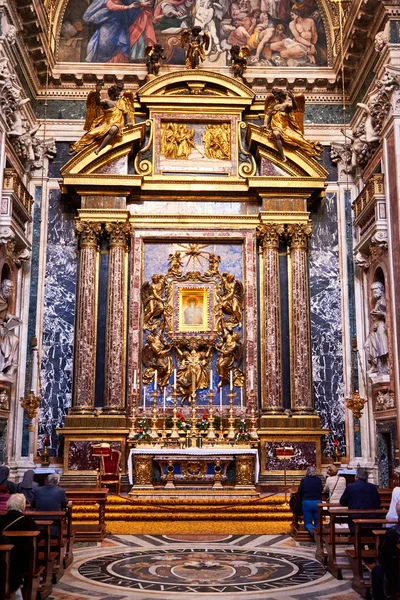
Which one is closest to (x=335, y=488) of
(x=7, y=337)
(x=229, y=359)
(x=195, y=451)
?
(x=195, y=451)

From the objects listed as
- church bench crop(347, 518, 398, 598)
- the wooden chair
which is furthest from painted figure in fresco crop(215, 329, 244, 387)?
church bench crop(347, 518, 398, 598)

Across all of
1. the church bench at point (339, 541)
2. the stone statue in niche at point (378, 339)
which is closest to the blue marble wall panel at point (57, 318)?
the stone statue in niche at point (378, 339)

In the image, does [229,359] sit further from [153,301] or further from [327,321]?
[327,321]

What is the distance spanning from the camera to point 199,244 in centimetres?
1778

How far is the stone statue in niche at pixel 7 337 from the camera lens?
1510 cm

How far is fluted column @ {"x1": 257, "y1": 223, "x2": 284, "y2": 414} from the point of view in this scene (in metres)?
16.5

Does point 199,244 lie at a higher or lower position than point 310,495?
higher

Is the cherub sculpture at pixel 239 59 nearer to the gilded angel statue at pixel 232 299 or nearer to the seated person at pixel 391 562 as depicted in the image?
the gilded angel statue at pixel 232 299

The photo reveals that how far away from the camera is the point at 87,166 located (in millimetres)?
17250

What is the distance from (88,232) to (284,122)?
218 inches

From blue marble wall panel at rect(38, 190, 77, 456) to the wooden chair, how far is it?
76.6 inches

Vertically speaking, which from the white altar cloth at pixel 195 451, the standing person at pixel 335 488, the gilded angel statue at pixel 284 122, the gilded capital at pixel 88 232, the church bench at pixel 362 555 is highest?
the gilded angel statue at pixel 284 122

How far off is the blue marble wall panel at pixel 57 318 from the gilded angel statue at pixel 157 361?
6.01 ft

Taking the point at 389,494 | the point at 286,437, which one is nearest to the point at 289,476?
the point at 286,437
